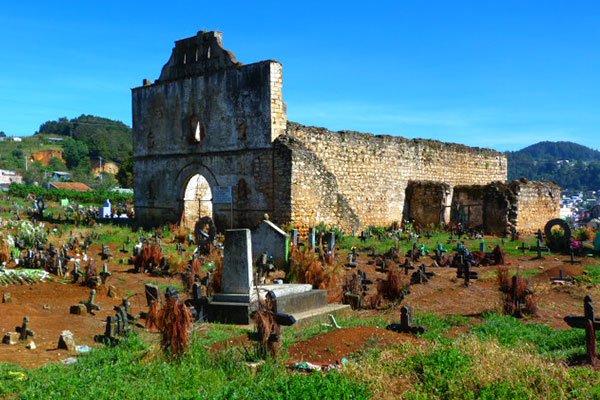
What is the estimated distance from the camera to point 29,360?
22.7 ft

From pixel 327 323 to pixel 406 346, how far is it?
276cm

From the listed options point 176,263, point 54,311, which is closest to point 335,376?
point 54,311

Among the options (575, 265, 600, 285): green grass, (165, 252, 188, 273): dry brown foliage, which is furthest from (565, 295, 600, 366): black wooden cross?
(165, 252, 188, 273): dry brown foliage

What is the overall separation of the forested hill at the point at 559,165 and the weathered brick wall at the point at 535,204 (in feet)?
286

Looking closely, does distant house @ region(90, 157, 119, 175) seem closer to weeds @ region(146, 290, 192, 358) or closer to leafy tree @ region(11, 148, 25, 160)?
leafy tree @ region(11, 148, 25, 160)

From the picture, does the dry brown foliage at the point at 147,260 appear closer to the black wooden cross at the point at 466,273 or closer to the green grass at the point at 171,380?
the black wooden cross at the point at 466,273

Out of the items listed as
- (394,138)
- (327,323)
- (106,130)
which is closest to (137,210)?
(394,138)

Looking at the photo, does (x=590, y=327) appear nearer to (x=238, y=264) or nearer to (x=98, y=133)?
(x=238, y=264)

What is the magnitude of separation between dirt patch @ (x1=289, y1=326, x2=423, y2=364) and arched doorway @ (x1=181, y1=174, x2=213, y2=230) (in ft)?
51.2

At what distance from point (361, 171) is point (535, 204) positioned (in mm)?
8524

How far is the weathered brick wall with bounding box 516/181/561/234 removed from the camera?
82.4 feet

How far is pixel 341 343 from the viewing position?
7203 millimetres

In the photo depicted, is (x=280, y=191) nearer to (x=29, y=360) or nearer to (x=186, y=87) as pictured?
(x=186, y=87)

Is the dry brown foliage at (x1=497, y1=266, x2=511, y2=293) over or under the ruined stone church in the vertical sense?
under
